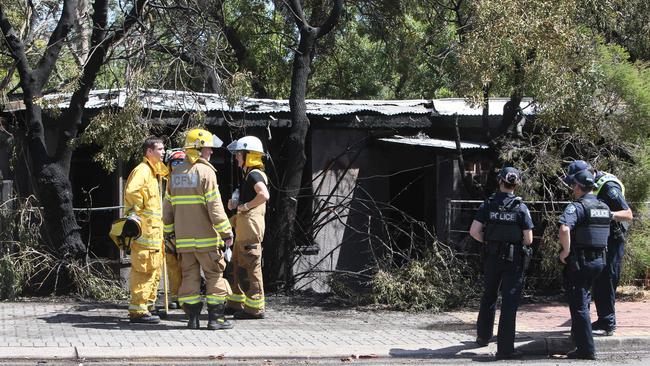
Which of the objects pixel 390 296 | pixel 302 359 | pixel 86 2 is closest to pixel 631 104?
pixel 390 296

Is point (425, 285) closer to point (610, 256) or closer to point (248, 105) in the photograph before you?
point (610, 256)

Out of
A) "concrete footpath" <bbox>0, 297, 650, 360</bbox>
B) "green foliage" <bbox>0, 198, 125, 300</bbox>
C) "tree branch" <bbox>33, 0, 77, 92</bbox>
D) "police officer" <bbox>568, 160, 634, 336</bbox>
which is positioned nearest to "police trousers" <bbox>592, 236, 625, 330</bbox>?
"police officer" <bbox>568, 160, 634, 336</bbox>

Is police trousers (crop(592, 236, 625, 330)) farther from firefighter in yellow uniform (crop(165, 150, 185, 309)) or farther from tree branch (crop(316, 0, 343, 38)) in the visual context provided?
tree branch (crop(316, 0, 343, 38))

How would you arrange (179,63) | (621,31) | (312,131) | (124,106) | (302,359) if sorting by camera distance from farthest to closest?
1. (621,31)
2. (312,131)
3. (179,63)
4. (124,106)
5. (302,359)

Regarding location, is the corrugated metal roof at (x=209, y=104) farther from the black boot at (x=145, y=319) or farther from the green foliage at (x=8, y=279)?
the black boot at (x=145, y=319)

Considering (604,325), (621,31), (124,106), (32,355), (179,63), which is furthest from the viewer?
(621,31)

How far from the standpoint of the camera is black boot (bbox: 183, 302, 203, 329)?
9117 mm

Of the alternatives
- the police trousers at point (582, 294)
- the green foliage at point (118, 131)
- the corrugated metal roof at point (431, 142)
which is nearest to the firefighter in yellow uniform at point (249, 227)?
the green foliage at point (118, 131)

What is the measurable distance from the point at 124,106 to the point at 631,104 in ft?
21.4

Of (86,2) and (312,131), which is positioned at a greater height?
(86,2)

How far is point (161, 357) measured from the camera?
7.83 m

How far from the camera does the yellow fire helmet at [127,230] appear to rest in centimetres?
909

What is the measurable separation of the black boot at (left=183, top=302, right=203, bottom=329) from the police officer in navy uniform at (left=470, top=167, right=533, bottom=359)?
3.02 meters

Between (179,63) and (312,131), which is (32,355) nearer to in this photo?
(179,63)
